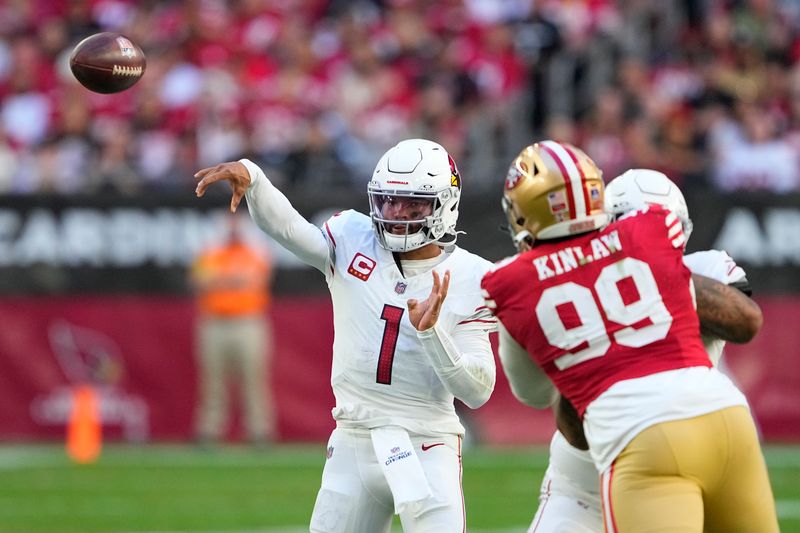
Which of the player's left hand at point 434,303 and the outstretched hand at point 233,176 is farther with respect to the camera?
the outstretched hand at point 233,176

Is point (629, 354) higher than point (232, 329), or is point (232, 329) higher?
point (629, 354)

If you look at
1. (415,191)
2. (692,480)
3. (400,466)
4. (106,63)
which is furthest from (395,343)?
(106,63)

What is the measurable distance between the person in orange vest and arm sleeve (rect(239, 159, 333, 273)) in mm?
6625

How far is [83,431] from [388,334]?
22.2 feet

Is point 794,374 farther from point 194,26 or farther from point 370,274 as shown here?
point 370,274

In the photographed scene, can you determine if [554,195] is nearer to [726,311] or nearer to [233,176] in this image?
[726,311]

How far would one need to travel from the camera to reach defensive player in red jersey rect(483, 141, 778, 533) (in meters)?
3.88

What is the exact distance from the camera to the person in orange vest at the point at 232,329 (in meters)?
11.5

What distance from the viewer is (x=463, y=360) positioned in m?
4.57

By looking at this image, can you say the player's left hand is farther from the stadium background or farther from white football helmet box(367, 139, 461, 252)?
the stadium background

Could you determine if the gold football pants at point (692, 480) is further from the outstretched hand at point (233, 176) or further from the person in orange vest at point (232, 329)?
the person in orange vest at point (232, 329)

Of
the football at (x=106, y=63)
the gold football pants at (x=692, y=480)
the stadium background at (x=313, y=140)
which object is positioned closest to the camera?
the gold football pants at (x=692, y=480)

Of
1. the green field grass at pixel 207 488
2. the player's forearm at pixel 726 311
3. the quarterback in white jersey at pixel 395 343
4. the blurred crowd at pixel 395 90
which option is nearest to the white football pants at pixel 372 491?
the quarterback in white jersey at pixel 395 343

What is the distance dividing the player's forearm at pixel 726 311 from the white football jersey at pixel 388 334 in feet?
2.76
